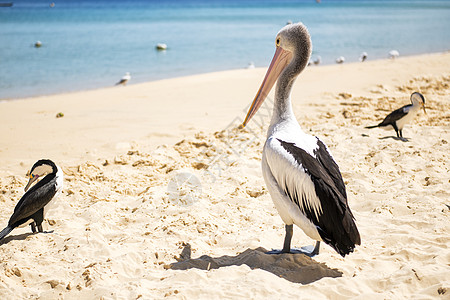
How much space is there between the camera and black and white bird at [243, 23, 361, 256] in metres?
2.66

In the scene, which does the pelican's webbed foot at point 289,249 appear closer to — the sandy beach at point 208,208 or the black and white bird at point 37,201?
the sandy beach at point 208,208

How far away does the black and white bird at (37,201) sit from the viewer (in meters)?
3.39

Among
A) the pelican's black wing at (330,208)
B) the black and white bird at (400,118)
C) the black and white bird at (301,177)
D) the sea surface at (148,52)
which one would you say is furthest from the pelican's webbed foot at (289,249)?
the sea surface at (148,52)

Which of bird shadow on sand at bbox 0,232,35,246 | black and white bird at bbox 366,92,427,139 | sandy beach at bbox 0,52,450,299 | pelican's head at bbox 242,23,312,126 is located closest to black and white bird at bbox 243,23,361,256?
pelican's head at bbox 242,23,312,126

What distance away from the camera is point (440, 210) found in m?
3.59

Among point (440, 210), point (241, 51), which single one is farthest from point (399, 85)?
point (241, 51)

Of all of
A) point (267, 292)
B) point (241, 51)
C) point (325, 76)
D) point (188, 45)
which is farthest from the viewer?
point (188, 45)

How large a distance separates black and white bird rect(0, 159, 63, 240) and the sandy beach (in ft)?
0.52

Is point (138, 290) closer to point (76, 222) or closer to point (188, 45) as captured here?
point (76, 222)

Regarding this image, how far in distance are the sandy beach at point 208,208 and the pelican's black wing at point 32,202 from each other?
8.0 inches

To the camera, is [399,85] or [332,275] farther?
[399,85]

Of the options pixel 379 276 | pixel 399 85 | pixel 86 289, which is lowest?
pixel 86 289

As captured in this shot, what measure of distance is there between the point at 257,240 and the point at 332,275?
2.37 feet

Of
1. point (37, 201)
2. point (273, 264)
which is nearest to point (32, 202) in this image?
point (37, 201)
